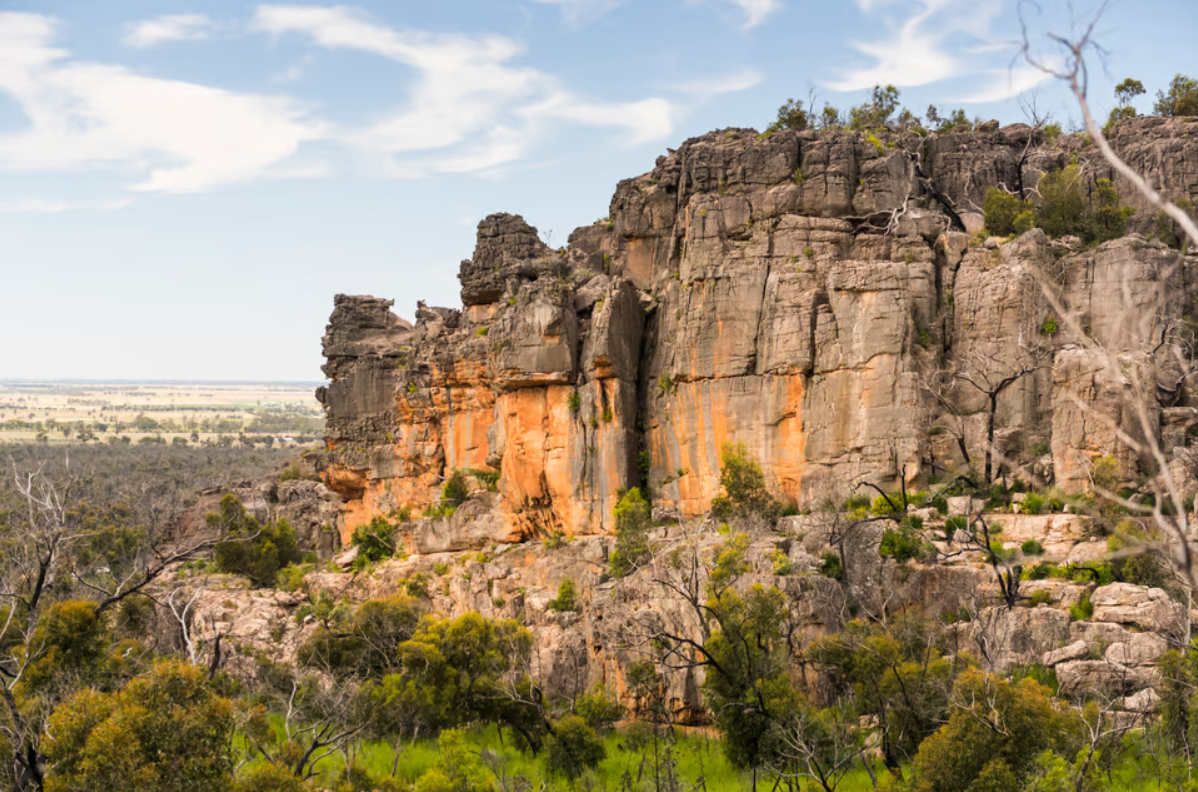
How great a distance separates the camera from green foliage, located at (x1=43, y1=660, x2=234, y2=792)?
23469 mm

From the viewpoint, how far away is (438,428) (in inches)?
2689

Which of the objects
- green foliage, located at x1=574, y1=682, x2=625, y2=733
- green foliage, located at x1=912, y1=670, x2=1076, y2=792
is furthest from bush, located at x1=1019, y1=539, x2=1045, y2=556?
green foliage, located at x1=574, y1=682, x2=625, y2=733

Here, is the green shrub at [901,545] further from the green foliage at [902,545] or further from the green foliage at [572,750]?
the green foliage at [572,750]

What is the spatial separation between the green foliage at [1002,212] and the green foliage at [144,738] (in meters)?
39.9

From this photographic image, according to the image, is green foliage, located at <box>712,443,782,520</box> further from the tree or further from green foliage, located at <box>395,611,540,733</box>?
green foliage, located at <box>395,611,540,733</box>

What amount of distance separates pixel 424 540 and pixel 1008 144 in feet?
124

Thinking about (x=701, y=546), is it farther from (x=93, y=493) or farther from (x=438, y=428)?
(x=93, y=493)

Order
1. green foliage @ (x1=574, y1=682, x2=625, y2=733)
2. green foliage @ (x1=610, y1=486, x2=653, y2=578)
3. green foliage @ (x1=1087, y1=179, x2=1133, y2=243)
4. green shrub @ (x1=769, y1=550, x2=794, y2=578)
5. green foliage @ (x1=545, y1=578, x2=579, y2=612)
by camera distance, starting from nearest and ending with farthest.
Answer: green foliage @ (x1=574, y1=682, x2=625, y2=733), green shrub @ (x1=769, y1=550, x2=794, y2=578), green foliage @ (x1=1087, y1=179, x2=1133, y2=243), green foliage @ (x1=610, y1=486, x2=653, y2=578), green foliage @ (x1=545, y1=578, x2=579, y2=612)

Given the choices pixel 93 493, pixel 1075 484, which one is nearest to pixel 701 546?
pixel 1075 484

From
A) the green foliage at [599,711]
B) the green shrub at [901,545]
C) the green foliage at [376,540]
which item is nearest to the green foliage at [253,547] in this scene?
the green foliage at [376,540]

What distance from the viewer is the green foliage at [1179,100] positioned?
59812 millimetres

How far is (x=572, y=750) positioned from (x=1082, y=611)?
18584 mm

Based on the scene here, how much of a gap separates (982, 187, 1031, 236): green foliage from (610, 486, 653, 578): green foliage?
811 inches

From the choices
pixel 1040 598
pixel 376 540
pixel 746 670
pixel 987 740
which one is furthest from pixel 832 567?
pixel 376 540
